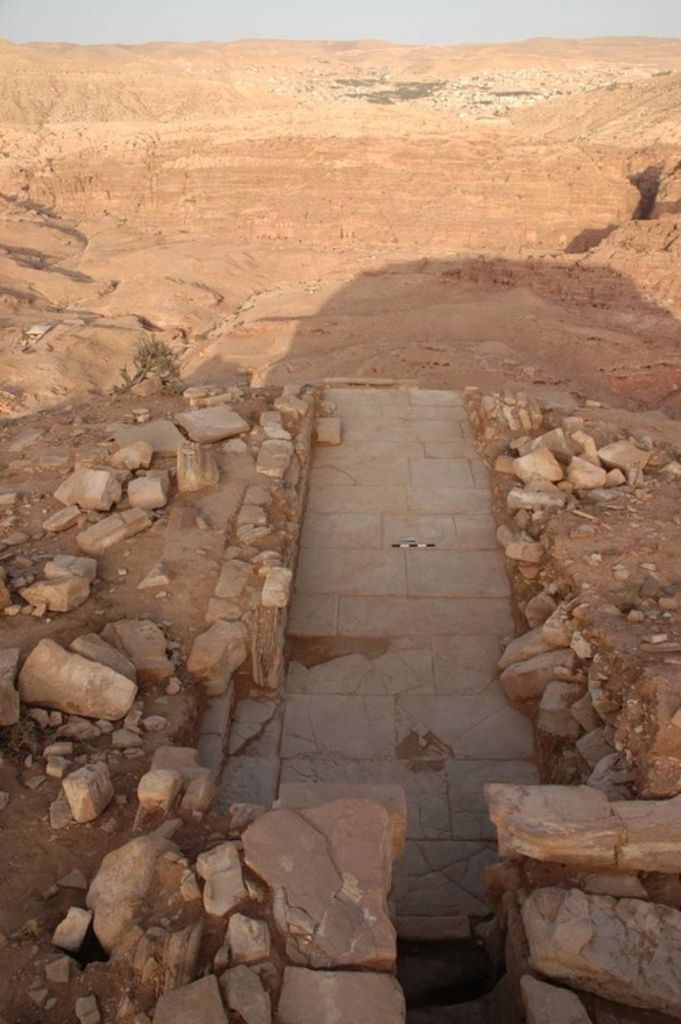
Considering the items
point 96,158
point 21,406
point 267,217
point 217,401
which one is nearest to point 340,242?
point 267,217

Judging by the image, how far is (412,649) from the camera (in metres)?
5.30

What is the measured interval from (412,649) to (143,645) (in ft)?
6.01

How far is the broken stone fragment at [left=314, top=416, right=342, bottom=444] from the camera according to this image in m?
7.35

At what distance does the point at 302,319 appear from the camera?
17391 mm

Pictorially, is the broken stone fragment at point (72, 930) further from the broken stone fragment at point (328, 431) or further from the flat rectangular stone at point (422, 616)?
the broken stone fragment at point (328, 431)

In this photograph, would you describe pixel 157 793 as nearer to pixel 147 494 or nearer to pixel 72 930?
pixel 72 930

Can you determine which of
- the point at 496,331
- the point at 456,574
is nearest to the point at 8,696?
the point at 456,574

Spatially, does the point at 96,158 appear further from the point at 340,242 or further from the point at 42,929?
the point at 42,929

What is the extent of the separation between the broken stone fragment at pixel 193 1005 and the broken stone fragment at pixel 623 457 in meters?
5.07

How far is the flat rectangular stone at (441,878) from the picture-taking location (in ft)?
12.6

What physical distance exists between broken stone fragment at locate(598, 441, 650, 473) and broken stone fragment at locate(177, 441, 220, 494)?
324 cm

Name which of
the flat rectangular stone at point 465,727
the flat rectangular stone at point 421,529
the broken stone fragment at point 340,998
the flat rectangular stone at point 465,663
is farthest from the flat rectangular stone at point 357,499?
the broken stone fragment at point 340,998

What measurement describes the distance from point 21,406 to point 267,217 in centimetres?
1443

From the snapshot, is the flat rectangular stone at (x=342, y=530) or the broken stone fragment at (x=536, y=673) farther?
the flat rectangular stone at (x=342, y=530)
